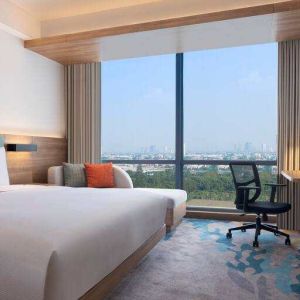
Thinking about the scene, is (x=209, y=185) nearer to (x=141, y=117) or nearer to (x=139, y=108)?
(x=141, y=117)

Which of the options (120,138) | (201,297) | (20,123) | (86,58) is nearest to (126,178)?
(120,138)

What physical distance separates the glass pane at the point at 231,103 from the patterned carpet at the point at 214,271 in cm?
160

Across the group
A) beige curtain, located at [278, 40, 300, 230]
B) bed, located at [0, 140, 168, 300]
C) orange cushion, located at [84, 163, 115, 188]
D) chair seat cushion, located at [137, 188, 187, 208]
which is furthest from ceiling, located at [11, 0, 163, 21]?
bed, located at [0, 140, 168, 300]

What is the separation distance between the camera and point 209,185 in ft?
17.4

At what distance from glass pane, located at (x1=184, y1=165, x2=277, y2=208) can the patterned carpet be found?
4.18 feet

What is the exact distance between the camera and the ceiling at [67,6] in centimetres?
434

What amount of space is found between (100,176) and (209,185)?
191 centimetres

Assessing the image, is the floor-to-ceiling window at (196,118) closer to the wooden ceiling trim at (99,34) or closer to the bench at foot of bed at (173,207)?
the wooden ceiling trim at (99,34)

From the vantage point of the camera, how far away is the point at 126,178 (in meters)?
4.70

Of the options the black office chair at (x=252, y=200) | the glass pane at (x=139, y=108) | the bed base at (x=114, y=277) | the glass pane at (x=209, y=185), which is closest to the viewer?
the bed base at (x=114, y=277)

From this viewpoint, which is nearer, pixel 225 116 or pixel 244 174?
pixel 244 174

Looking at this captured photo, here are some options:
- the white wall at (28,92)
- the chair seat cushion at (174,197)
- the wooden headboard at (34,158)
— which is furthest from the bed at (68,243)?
the white wall at (28,92)

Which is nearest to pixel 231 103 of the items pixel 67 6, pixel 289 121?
pixel 289 121

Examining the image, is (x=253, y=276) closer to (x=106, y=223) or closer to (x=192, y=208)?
(x=106, y=223)
